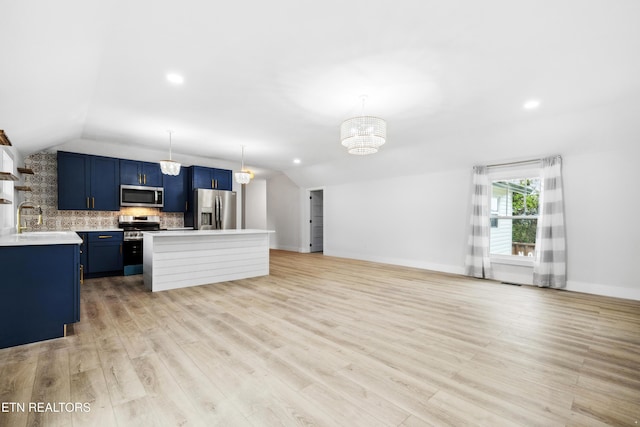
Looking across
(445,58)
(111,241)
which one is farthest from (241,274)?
(445,58)

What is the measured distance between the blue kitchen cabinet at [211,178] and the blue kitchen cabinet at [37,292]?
163 inches

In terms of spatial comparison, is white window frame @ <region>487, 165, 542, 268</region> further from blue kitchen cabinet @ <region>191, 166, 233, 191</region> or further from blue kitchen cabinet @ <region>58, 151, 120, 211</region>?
blue kitchen cabinet @ <region>58, 151, 120, 211</region>

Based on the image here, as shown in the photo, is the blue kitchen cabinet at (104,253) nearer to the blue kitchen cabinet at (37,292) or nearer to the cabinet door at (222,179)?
the cabinet door at (222,179)

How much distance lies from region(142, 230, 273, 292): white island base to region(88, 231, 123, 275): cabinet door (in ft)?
3.80

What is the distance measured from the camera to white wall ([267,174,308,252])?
9.83m

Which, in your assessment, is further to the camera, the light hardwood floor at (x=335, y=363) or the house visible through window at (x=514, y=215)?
the house visible through window at (x=514, y=215)

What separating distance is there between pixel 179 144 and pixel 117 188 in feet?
5.43

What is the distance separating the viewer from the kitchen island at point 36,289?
A: 2510 millimetres

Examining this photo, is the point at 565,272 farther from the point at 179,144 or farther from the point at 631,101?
the point at 179,144

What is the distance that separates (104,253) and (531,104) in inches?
288

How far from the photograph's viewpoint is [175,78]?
3004 mm

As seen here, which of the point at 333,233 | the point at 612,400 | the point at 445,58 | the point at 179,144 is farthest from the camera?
the point at 333,233

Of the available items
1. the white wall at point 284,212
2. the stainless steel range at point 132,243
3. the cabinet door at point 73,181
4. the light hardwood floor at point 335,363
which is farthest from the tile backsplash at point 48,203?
the white wall at point 284,212

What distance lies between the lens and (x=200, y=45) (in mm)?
2424
